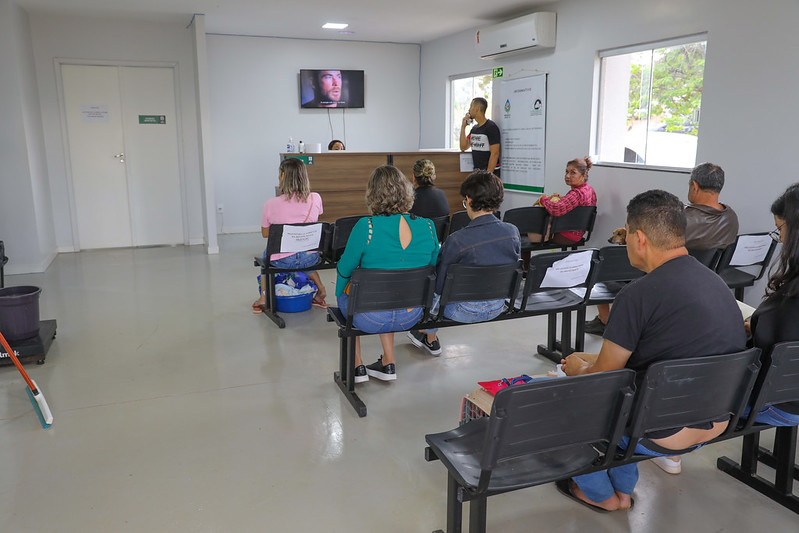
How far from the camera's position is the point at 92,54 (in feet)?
24.0

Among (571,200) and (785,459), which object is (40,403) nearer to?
(785,459)

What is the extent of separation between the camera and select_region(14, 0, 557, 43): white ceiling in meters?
→ 6.48

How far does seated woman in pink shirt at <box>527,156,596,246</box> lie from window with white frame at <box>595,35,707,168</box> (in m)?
0.72

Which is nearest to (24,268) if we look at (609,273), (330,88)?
(330,88)

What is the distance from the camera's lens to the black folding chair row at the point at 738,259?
385 centimetres

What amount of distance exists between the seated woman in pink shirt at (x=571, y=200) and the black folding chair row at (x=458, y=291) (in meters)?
1.94

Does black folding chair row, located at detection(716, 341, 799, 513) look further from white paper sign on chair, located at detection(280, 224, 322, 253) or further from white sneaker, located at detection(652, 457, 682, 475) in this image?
white paper sign on chair, located at detection(280, 224, 322, 253)

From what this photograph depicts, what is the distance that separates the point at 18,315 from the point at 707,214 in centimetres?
425

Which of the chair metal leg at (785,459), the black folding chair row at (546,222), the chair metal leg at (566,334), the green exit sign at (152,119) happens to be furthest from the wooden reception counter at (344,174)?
the chair metal leg at (785,459)

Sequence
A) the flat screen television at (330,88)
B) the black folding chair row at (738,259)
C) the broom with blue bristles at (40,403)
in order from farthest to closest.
Answer: the flat screen television at (330,88)
the black folding chair row at (738,259)
the broom with blue bristles at (40,403)

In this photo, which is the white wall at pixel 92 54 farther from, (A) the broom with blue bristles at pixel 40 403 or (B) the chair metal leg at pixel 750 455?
(B) the chair metal leg at pixel 750 455

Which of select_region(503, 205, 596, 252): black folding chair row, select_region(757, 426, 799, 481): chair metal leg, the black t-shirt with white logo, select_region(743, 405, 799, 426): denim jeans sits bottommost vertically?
select_region(757, 426, 799, 481): chair metal leg

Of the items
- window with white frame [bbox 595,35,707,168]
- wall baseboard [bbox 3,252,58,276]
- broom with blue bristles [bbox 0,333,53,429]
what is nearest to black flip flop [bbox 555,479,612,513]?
broom with blue bristles [bbox 0,333,53,429]

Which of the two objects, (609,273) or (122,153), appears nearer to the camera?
(609,273)
